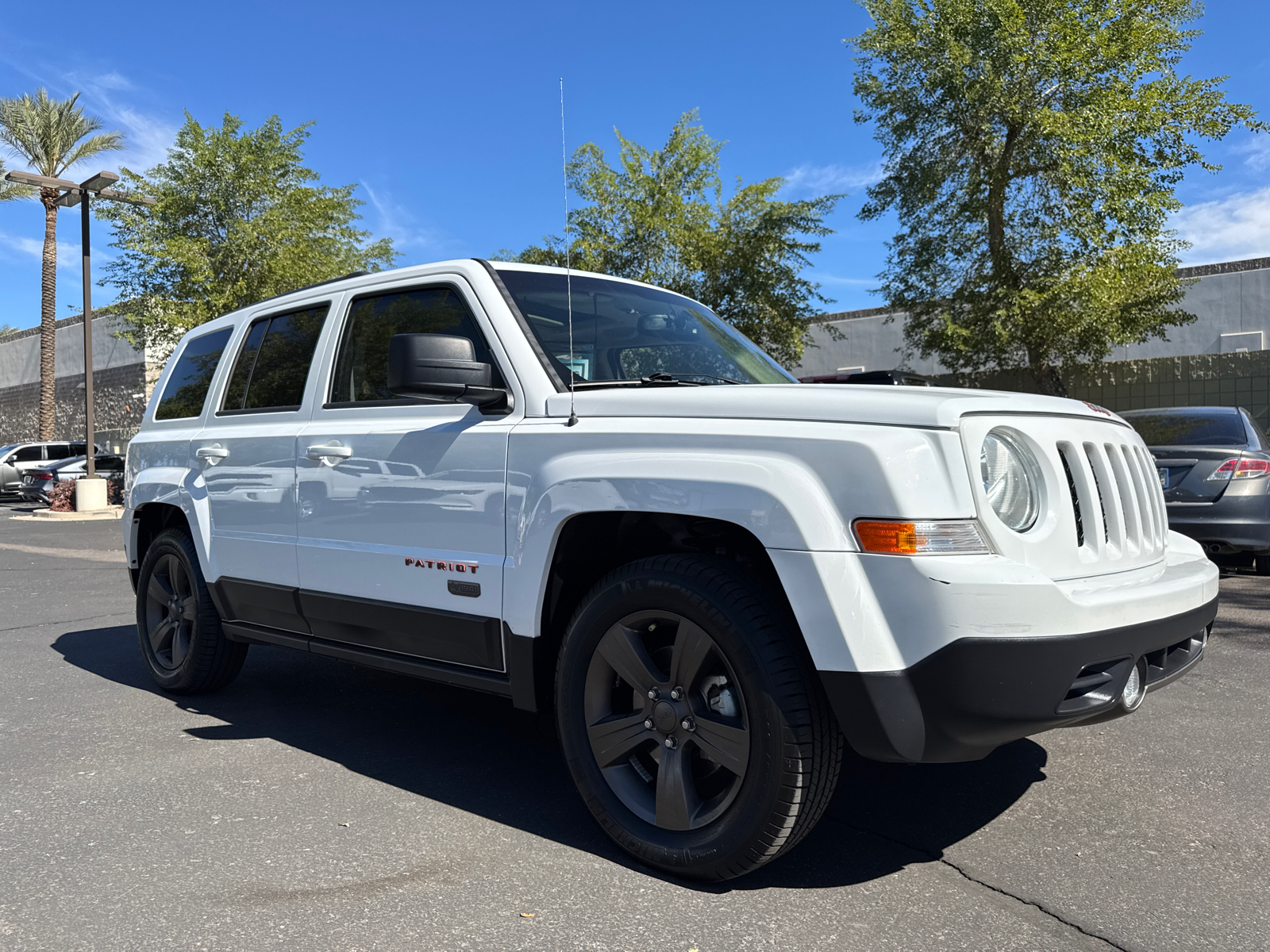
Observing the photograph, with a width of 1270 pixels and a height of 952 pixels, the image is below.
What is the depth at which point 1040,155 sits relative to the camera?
17.4 meters

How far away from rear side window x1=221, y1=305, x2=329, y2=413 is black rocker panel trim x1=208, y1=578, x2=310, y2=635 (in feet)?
2.58

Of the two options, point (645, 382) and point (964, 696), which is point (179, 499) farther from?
point (964, 696)

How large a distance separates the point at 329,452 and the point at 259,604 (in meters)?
0.89

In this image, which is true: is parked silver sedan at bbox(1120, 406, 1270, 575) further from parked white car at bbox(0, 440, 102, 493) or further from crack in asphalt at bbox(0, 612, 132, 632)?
parked white car at bbox(0, 440, 102, 493)

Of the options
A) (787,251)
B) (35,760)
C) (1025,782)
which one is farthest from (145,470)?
(787,251)

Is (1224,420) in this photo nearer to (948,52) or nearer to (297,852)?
(297,852)

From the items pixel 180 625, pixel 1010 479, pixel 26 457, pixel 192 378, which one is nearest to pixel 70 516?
pixel 26 457

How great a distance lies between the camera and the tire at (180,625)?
4887mm

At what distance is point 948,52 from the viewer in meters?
17.2

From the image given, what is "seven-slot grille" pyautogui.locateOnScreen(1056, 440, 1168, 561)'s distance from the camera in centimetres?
287

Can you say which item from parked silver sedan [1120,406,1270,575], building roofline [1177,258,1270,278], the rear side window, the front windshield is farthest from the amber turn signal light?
building roofline [1177,258,1270,278]

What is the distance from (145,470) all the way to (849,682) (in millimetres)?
4184

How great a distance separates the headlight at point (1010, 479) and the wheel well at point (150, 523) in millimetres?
4084

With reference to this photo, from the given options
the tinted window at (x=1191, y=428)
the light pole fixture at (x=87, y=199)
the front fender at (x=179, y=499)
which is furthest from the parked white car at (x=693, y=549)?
the light pole fixture at (x=87, y=199)
